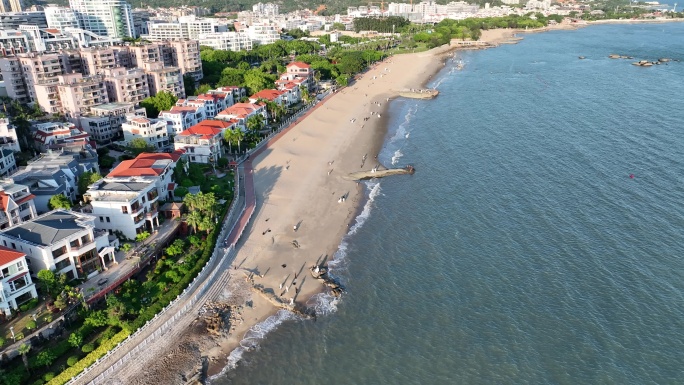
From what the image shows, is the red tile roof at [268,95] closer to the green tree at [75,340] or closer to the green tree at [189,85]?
the green tree at [189,85]

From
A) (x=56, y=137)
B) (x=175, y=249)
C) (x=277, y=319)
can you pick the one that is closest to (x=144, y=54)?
(x=56, y=137)

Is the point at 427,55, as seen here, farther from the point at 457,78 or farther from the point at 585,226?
the point at 585,226

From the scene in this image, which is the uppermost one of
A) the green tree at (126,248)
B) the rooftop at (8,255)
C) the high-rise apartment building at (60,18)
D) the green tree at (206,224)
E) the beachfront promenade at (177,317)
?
the high-rise apartment building at (60,18)

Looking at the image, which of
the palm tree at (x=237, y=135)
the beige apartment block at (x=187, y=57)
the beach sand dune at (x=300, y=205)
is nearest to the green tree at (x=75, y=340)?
the beach sand dune at (x=300, y=205)

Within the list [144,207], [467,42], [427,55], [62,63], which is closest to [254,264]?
[144,207]

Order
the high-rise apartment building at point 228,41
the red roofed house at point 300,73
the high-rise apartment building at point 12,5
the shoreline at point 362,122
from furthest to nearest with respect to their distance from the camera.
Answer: the high-rise apartment building at point 12,5 < the high-rise apartment building at point 228,41 < the red roofed house at point 300,73 < the shoreline at point 362,122

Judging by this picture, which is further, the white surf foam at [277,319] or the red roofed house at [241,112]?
the red roofed house at [241,112]

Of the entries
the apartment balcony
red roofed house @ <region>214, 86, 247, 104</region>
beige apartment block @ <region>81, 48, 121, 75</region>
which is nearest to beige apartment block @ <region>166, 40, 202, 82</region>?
beige apartment block @ <region>81, 48, 121, 75</region>

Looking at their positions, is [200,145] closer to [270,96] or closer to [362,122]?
[270,96]

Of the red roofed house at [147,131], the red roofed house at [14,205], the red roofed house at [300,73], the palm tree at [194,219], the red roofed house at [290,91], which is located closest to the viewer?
the red roofed house at [14,205]
